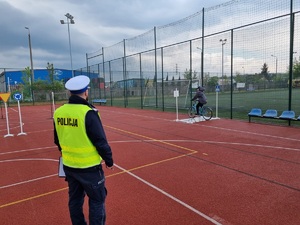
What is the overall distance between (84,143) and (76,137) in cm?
10

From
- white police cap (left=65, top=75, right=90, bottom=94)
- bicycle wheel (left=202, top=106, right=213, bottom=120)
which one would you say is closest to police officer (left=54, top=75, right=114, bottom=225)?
white police cap (left=65, top=75, right=90, bottom=94)

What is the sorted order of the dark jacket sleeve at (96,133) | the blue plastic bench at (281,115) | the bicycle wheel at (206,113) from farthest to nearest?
the bicycle wheel at (206,113) < the blue plastic bench at (281,115) < the dark jacket sleeve at (96,133)

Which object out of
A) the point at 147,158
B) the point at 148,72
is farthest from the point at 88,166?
the point at 148,72

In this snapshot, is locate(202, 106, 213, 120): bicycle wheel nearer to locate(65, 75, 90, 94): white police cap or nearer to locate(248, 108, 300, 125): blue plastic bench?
locate(248, 108, 300, 125): blue plastic bench

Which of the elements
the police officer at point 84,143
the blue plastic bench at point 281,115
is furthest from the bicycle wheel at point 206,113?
the police officer at point 84,143

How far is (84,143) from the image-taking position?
8.51 feet

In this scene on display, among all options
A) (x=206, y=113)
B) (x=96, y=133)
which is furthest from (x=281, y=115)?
(x=96, y=133)

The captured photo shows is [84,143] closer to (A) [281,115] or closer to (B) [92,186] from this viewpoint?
(B) [92,186]

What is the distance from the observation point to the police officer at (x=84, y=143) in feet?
8.38

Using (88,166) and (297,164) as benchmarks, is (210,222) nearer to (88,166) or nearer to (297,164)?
(88,166)

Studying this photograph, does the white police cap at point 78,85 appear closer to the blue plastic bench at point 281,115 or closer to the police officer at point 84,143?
the police officer at point 84,143

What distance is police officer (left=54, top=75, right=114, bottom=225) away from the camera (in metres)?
2.55

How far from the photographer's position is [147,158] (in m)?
6.29

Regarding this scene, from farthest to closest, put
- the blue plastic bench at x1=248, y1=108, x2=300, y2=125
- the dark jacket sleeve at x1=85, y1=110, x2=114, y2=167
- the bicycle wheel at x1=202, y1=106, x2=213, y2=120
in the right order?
the bicycle wheel at x1=202, y1=106, x2=213, y2=120
the blue plastic bench at x1=248, y1=108, x2=300, y2=125
the dark jacket sleeve at x1=85, y1=110, x2=114, y2=167
